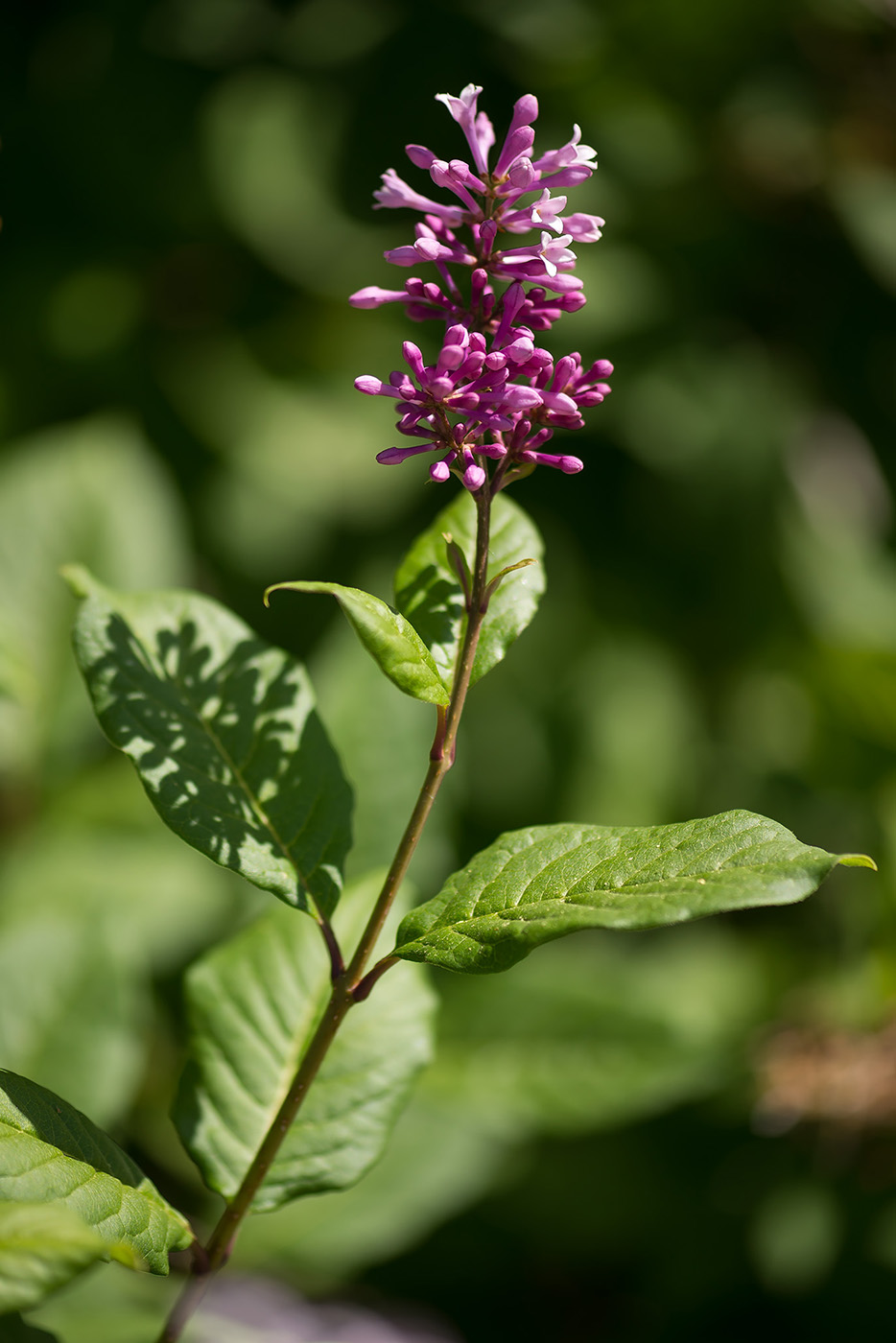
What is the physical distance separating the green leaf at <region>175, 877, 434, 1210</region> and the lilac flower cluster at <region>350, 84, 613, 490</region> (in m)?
0.58

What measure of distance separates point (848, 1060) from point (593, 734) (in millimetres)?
965

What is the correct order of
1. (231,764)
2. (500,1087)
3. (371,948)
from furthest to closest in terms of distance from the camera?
1. (500,1087)
2. (231,764)
3. (371,948)

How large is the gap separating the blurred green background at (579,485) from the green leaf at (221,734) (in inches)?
39.8

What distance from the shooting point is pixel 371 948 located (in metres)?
0.86

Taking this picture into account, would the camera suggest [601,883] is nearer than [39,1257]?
No

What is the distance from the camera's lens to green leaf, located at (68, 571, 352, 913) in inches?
35.3

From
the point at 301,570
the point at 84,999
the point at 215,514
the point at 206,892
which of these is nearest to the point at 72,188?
the point at 215,514

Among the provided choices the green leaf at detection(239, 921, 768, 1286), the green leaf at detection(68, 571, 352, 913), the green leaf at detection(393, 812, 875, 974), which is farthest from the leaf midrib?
the green leaf at detection(239, 921, 768, 1286)

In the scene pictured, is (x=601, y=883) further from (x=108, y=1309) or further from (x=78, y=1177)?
(x=108, y=1309)

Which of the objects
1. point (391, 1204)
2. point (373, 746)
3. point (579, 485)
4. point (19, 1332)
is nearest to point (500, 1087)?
point (391, 1204)

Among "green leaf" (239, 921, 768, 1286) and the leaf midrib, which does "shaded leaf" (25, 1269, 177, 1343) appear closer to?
"green leaf" (239, 921, 768, 1286)

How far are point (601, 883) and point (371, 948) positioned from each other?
20cm

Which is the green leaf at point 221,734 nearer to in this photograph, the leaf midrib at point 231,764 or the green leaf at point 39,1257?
the leaf midrib at point 231,764

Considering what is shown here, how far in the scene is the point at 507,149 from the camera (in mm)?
868
